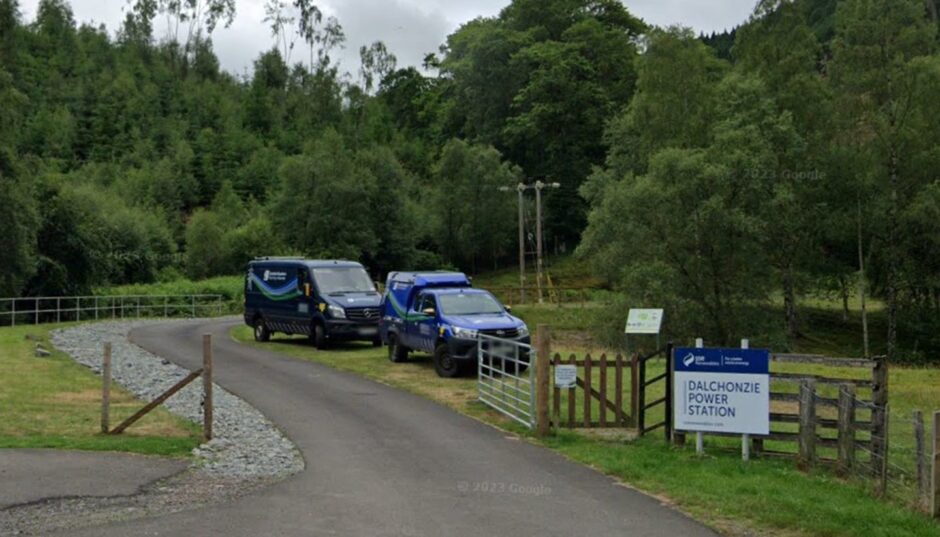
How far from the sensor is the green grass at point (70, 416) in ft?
40.5

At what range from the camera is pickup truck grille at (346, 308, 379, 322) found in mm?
28188

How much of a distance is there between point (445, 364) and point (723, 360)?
1044 centimetres

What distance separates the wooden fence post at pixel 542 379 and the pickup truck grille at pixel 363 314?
572 inches

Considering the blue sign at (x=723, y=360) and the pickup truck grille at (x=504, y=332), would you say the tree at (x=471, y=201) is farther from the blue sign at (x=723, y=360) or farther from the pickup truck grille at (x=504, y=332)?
the blue sign at (x=723, y=360)

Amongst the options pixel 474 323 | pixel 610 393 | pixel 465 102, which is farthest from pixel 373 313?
pixel 465 102

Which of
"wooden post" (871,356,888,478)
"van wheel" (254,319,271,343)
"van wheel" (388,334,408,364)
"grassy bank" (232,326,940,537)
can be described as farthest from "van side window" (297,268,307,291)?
"wooden post" (871,356,888,478)

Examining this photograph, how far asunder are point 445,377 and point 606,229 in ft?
65.4

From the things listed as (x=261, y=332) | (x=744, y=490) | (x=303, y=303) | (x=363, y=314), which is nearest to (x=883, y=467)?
(x=744, y=490)

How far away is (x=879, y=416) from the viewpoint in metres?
10.7

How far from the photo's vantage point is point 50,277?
46844mm

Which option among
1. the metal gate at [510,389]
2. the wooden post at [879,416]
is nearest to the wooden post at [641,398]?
the metal gate at [510,389]

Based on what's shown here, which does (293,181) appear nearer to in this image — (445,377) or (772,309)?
(772,309)

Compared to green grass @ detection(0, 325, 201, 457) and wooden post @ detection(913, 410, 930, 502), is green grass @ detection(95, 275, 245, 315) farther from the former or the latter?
wooden post @ detection(913, 410, 930, 502)

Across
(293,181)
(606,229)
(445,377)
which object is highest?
(293,181)
